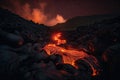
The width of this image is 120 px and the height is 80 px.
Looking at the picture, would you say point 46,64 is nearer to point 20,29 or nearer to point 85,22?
point 20,29

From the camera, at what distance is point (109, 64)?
432 inches

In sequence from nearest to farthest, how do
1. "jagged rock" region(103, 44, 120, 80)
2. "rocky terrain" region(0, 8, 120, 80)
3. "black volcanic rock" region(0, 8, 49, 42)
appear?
→ "rocky terrain" region(0, 8, 120, 80)
"jagged rock" region(103, 44, 120, 80)
"black volcanic rock" region(0, 8, 49, 42)

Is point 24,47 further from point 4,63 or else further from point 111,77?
point 111,77

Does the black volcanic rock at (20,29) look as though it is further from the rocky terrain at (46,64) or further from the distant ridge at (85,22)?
the distant ridge at (85,22)

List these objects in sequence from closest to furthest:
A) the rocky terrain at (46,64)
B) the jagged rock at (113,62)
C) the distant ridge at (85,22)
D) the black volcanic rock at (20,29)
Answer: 1. the rocky terrain at (46,64)
2. the jagged rock at (113,62)
3. the black volcanic rock at (20,29)
4. the distant ridge at (85,22)

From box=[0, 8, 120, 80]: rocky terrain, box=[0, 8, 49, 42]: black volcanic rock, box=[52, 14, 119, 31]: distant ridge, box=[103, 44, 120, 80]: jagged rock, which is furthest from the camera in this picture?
box=[52, 14, 119, 31]: distant ridge

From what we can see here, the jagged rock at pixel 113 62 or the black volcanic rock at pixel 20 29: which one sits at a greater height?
the black volcanic rock at pixel 20 29

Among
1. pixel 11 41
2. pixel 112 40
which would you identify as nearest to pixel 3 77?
pixel 11 41

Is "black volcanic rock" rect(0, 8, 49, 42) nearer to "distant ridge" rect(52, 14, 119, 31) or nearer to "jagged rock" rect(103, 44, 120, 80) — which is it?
"jagged rock" rect(103, 44, 120, 80)

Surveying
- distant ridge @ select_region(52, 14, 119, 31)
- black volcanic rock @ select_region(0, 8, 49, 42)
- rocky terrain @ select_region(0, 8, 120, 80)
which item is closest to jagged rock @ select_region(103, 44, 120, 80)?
rocky terrain @ select_region(0, 8, 120, 80)

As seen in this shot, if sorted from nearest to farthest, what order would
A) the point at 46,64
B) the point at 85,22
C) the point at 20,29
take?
the point at 46,64, the point at 20,29, the point at 85,22

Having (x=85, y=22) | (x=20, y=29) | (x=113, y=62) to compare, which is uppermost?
(x=85, y=22)

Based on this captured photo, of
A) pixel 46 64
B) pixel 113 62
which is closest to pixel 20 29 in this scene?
pixel 46 64

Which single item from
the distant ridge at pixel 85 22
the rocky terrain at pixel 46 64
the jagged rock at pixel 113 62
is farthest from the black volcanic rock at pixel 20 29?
the distant ridge at pixel 85 22
